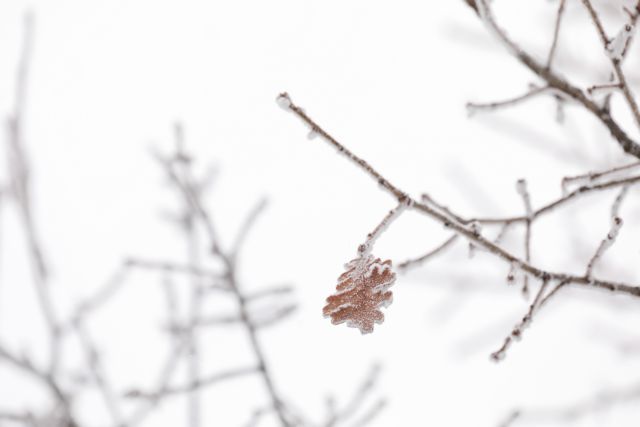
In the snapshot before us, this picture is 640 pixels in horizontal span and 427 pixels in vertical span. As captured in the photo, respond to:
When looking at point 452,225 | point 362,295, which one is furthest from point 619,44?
point 362,295

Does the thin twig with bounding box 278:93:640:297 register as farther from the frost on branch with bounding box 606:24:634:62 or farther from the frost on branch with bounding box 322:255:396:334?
the frost on branch with bounding box 606:24:634:62

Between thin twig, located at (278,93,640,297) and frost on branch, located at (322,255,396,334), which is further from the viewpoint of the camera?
frost on branch, located at (322,255,396,334)

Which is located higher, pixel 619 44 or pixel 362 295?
pixel 619 44

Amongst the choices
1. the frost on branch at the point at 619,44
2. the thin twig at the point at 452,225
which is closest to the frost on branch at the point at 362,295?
the thin twig at the point at 452,225

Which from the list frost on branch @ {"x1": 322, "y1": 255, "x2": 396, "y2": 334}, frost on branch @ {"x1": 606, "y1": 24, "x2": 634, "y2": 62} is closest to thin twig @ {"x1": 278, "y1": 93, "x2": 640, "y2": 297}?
frost on branch @ {"x1": 322, "y1": 255, "x2": 396, "y2": 334}

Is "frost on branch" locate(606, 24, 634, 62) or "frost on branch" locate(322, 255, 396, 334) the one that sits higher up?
"frost on branch" locate(606, 24, 634, 62)

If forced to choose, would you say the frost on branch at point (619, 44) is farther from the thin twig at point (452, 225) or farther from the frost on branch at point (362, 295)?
the frost on branch at point (362, 295)

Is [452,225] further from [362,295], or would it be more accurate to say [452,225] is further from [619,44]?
[619,44]

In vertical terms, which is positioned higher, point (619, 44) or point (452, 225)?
point (619, 44)
